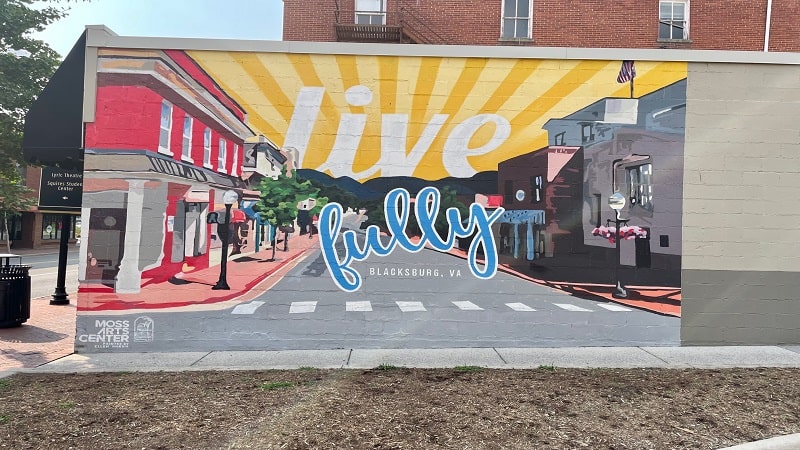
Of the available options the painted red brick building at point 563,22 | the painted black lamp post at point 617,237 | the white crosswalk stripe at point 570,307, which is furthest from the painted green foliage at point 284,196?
the painted red brick building at point 563,22

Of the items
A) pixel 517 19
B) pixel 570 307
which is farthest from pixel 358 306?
pixel 517 19

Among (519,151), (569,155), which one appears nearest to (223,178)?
(519,151)

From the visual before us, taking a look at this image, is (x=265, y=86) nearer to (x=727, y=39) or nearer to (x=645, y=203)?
(x=645, y=203)

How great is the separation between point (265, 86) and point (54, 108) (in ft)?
11.8

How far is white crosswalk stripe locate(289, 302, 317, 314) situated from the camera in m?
7.12

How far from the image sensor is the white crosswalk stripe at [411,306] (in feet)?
23.5

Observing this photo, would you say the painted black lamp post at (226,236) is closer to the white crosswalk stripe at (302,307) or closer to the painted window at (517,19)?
the white crosswalk stripe at (302,307)

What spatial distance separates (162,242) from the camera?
6.99 metres

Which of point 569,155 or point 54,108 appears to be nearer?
point 569,155

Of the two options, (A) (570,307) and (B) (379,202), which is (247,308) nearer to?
(B) (379,202)

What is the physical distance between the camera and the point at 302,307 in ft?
23.4

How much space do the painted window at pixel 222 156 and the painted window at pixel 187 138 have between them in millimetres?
414

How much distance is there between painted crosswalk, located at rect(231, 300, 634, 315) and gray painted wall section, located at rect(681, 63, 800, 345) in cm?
136

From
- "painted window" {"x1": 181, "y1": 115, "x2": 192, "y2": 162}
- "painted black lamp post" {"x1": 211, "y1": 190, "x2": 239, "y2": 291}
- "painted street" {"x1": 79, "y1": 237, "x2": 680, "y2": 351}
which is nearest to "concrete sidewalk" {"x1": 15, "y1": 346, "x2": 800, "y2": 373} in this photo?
"painted street" {"x1": 79, "y1": 237, "x2": 680, "y2": 351}
